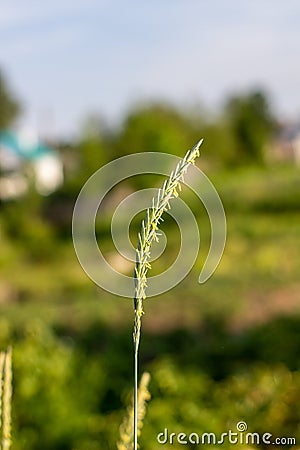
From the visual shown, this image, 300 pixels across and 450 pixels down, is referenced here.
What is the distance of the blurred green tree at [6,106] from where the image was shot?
1784 inches

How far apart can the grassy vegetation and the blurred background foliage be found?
0.01m

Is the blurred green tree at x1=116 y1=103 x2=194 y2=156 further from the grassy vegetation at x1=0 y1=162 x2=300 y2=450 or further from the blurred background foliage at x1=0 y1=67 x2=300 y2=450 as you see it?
the grassy vegetation at x1=0 y1=162 x2=300 y2=450

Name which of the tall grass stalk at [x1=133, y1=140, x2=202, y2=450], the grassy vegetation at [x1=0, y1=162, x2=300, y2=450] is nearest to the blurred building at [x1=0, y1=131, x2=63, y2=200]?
the grassy vegetation at [x1=0, y1=162, x2=300, y2=450]

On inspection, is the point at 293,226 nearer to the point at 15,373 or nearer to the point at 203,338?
the point at 203,338

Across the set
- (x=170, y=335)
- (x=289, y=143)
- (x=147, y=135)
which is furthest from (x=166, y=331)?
(x=289, y=143)

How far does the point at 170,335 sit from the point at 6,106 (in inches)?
1541

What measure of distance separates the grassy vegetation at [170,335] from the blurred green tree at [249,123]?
13.3 metres

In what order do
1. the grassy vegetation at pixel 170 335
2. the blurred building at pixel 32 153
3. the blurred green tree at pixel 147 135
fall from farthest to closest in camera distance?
1. the blurred building at pixel 32 153
2. the blurred green tree at pixel 147 135
3. the grassy vegetation at pixel 170 335

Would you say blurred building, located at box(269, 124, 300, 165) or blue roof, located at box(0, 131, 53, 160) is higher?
blurred building, located at box(269, 124, 300, 165)

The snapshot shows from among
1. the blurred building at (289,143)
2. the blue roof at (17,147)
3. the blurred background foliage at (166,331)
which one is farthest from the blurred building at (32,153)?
the blurred building at (289,143)

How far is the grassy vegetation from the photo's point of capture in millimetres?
3275

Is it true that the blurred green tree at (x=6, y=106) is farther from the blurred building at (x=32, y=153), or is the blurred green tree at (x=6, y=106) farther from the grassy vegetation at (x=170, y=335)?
the grassy vegetation at (x=170, y=335)

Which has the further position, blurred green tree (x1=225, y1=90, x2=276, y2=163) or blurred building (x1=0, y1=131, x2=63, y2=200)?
blurred building (x1=0, y1=131, x2=63, y2=200)

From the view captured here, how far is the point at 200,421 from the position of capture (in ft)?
10.0
